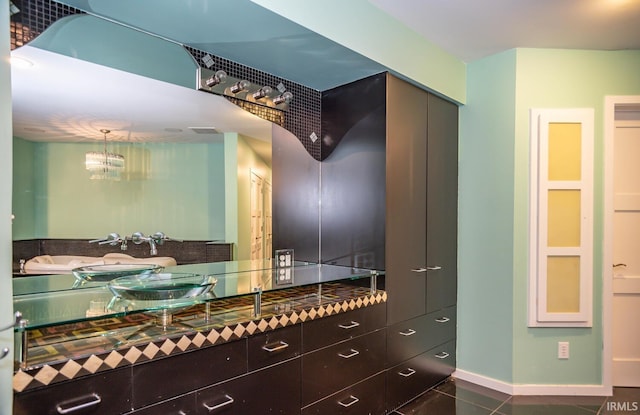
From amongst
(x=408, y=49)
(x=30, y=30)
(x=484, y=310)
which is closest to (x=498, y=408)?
(x=484, y=310)

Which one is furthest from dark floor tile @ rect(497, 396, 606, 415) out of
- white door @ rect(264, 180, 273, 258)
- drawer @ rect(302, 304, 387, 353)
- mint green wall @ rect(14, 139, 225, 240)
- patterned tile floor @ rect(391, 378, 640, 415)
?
mint green wall @ rect(14, 139, 225, 240)

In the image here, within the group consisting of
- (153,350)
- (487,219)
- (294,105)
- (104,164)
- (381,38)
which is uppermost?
(381,38)

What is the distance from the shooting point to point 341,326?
79.7 inches

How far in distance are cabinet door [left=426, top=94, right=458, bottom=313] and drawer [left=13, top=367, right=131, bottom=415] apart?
6.59 feet

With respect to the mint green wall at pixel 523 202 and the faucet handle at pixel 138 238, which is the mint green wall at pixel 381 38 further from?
the faucet handle at pixel 138 238

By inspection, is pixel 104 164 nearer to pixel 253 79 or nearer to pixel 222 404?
pixel 253 79

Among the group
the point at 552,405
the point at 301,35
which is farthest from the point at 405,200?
the point at 552,405

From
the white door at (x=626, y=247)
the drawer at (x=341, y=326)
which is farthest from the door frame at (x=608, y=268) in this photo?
the drawer at (x=341, y=326)

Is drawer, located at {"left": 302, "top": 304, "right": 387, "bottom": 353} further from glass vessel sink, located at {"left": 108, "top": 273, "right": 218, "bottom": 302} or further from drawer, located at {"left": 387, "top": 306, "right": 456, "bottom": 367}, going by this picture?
glass vessel sink, located at {"left": 108, "top": 273, "right": 218, "bottom": 302}

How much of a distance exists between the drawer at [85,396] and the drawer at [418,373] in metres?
1.57

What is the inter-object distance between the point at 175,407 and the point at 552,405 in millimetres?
2465

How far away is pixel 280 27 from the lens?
5.78ft

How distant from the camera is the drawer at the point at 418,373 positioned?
2.36 metres

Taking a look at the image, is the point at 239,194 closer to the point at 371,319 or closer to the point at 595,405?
the point at 371,319
